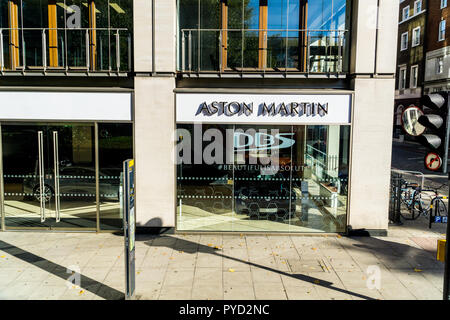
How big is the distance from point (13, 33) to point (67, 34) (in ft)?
5.05

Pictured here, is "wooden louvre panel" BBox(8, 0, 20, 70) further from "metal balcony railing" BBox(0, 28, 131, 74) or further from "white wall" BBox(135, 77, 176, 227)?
"white wall" BBox(135, 77, 176, 227)

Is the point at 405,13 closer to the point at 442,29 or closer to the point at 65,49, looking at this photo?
the point at 442,29

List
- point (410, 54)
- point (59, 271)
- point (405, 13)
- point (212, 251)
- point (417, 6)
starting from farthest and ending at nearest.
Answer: point (405, 13) → point (410, 54) → point (417, 6) → point (212, 251) → point (59, 271)

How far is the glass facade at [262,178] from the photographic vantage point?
1002cm

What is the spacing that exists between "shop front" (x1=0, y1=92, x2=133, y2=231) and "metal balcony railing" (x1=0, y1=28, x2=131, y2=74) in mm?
869

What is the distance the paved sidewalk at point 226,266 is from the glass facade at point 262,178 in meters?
0.53

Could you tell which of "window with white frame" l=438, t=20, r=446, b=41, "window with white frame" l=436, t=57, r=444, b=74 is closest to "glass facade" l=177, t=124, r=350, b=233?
"window with white frame" l=436, t=57, r=444, b=74

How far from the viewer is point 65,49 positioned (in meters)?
10.2

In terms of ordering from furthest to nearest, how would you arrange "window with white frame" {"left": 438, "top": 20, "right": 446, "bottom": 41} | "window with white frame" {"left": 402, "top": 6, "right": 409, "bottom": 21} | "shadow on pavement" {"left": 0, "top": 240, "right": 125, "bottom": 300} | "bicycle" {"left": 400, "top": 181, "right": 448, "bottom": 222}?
"window with white frame" {"left": 402, "top": 6, "right": 409, "bottom": 21} → "window with white frame" {"left": 438, "top": 20, "right": 446, "bottom": 41} → "bicycle" {"left": 400, "top": 181, "right": 448, "bottom": 222} → "shadow on pavement" {"left": 0, "top": 240, "right": 125, "bottom": 300}

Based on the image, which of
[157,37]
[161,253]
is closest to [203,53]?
[157,37]

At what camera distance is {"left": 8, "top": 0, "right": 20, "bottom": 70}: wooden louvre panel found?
1024cm

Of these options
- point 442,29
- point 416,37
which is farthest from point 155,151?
point 416,37

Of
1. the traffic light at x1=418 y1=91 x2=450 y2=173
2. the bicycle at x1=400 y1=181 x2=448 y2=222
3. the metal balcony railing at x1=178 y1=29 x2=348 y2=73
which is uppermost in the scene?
the metal balcony railing at x1=178 y1=29 x2=348 y2=73
